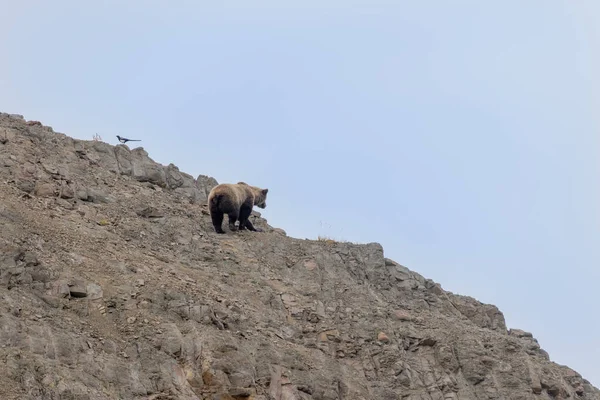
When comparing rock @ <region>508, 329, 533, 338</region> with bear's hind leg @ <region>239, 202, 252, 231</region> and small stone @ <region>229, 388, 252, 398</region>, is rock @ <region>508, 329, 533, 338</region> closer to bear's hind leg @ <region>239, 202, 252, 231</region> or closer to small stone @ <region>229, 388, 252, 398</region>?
bear's hind leg @ <region>239, 202, 252, 231</region>

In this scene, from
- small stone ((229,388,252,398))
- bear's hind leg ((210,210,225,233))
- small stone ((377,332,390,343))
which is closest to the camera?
small stone ((229,388,252,398))

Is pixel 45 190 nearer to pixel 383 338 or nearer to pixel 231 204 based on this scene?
pixel 231 204

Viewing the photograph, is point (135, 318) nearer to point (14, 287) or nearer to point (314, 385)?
point (14, 287)

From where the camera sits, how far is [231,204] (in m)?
22.3

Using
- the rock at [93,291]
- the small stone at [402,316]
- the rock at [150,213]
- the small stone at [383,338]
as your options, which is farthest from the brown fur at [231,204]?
the rock at [93,291]

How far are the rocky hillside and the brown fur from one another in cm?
39

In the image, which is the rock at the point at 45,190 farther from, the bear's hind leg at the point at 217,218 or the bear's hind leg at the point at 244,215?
the bear's hind leg at the point at 244,215

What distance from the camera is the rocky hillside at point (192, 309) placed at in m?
14.1

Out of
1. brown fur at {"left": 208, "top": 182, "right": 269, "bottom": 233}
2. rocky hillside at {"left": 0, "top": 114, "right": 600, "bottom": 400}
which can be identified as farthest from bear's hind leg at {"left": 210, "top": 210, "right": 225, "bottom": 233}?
rocky hillside at {"left": 0, "top": 114, "right": 600, "bottom": 400}

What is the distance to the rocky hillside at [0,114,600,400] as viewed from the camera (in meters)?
14.1

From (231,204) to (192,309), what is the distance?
638cm

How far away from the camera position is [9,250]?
50.8ft

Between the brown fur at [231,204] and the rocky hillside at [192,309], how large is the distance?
39 cm

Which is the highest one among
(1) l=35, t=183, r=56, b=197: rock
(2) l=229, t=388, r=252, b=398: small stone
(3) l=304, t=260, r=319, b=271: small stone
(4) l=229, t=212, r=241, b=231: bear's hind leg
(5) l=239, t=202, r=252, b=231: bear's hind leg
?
(5) l=239, t=202, r=252, b=231: bear's hind leg
